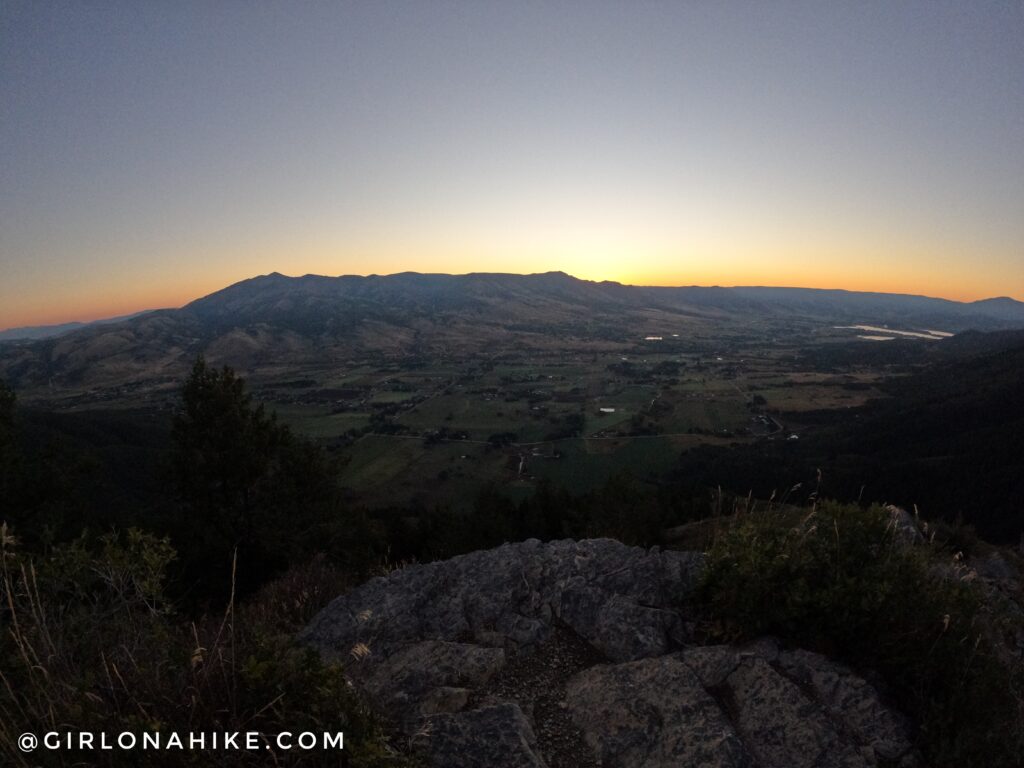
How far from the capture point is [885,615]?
5.80 meters

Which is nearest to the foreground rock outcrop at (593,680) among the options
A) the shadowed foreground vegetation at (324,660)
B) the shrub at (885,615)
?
the shrub at (885,615)

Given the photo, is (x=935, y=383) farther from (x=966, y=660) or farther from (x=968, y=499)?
(x=966, y=660)

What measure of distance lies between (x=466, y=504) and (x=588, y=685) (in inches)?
3002

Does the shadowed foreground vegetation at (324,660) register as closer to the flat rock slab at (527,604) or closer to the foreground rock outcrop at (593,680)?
the foreground rock outcrop at (593,680)

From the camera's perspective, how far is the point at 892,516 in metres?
6.98

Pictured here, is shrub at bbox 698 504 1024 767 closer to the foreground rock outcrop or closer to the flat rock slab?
the foreground rock outcrop

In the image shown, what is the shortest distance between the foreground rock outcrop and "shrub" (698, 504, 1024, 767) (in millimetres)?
370

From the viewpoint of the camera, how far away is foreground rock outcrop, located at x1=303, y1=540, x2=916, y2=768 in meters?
5.15

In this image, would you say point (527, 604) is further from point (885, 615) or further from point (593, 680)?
point (885, 615)

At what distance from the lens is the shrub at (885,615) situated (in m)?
4.92

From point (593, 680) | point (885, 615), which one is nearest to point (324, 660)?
point (593, 680)

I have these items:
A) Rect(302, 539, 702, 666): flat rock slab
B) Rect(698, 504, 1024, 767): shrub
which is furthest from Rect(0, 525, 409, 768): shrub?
Rect(698, 504, 1024, 767): shrub

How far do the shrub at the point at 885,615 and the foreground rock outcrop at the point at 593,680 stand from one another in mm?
370

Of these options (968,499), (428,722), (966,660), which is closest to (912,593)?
(966,660)
